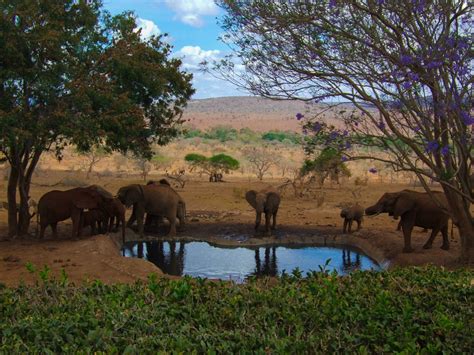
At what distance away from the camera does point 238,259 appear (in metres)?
13.5

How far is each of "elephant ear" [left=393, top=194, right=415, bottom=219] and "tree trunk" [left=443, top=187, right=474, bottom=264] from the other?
1602 mm

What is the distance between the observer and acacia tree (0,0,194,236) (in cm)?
1144

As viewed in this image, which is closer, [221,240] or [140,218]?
[221,240]

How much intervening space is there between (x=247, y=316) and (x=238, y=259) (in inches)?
316

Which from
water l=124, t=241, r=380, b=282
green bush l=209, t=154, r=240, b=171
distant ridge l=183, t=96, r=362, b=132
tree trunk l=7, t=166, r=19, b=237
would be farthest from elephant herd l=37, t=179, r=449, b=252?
distant ridge l=183, t=96, r=362, b=132

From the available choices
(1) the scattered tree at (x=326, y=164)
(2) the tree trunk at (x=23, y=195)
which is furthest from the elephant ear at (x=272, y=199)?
(2) the tree trunk at (x=23, y=195)

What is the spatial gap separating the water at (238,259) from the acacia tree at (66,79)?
2.66 m

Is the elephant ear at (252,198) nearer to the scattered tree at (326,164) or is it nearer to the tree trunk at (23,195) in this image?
the scattered tree at (326,164)

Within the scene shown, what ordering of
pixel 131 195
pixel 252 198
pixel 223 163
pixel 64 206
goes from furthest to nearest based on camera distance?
1. pixel 223 163
2. pixel 252 198
3. pixel 131 195
4. pixel 64 206

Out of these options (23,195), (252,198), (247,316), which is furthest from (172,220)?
(247,316)

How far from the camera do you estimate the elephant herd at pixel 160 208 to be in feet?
42.2

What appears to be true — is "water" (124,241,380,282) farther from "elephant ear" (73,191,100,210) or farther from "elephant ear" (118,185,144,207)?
"elephant ear" (73,191,100,210)

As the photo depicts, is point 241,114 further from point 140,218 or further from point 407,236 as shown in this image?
point 407,236

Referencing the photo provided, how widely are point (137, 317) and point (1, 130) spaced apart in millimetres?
6909
